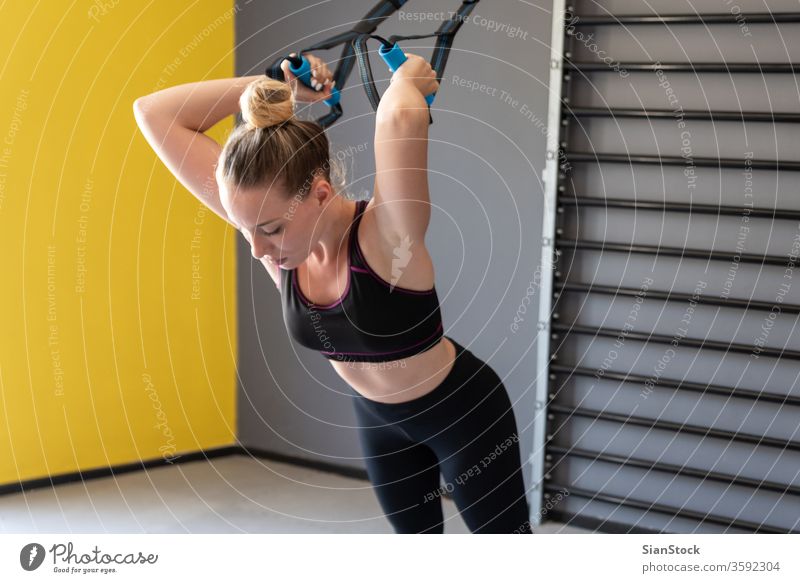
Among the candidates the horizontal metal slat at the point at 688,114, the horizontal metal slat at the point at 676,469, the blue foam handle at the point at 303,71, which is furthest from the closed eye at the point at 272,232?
the horizontal metal slat at the point at 676,469

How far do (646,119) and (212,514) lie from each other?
2.10m

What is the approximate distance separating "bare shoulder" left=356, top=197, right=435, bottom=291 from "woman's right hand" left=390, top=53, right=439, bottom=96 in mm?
233

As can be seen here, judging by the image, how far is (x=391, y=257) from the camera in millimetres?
1827

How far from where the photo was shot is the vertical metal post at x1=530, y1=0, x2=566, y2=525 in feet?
10.8

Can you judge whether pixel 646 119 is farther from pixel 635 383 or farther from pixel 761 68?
pixel 635 383

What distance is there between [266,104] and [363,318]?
0.46m

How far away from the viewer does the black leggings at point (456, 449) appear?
1.97 meters

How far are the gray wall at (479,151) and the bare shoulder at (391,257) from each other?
1.36 m

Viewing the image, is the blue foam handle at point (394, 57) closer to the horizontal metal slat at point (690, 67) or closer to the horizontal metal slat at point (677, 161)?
the horizontal metal slat at point (690, 67)

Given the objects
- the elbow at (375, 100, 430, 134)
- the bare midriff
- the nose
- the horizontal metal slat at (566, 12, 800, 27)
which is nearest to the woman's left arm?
the elbow at (375, 100, 430, 134)

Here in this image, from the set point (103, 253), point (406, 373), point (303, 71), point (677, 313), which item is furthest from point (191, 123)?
point (677, 313)

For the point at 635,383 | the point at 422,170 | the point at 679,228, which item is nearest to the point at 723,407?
the point at 635,383

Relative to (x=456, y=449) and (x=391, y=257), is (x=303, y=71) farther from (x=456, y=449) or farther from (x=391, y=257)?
(x=456, y=449)

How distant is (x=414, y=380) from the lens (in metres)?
2.01
